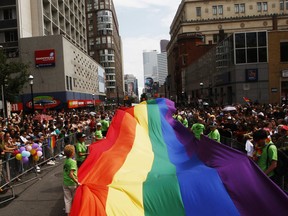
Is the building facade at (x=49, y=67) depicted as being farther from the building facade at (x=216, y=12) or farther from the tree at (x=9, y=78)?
the building facade at (x=216, y=12)

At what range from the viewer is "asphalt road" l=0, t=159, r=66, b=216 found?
8.65 m

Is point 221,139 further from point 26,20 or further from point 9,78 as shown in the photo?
point 26,20

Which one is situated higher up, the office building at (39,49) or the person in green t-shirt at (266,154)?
the office building at (39,49)

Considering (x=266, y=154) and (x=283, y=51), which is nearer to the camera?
(x=266, y=154)

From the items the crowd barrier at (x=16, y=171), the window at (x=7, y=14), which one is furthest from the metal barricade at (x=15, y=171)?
the window at (x=7, y=14)

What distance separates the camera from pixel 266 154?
6.75m

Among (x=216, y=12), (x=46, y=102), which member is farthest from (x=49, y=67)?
(x=216, y=12)

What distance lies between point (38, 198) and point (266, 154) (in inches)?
260

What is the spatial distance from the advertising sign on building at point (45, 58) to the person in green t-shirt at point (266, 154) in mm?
43427

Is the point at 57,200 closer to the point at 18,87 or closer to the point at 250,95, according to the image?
the point at 18,87

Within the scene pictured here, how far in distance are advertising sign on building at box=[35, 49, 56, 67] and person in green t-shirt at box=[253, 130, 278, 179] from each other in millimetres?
43427

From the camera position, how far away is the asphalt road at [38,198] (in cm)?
865

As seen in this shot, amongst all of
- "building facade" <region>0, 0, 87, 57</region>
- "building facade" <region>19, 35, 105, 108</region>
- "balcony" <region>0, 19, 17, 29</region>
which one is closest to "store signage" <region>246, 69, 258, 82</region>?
"building facade" <region>19, 35, 105, 108</region>

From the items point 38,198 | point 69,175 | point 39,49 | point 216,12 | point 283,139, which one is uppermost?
A: point 216,12
